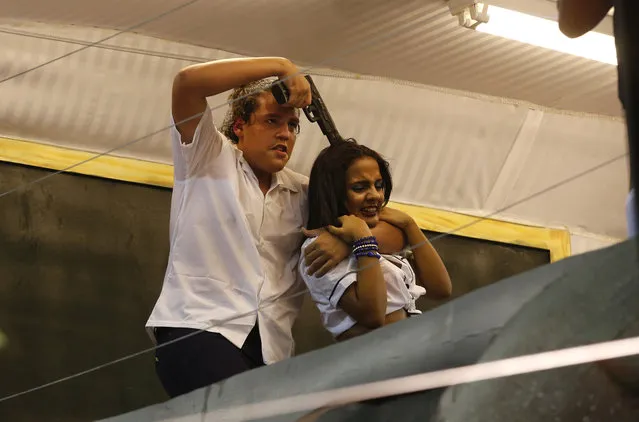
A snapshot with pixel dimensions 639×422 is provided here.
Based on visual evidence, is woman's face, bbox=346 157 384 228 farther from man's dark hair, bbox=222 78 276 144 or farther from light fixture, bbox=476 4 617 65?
light fixture, bbox=476 4 617 65

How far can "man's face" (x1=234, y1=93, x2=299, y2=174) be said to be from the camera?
1188 millimetres

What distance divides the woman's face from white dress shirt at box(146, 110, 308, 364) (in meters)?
0.06

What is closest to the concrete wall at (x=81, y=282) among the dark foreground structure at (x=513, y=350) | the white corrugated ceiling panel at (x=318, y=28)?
the white corrugated ceiling panel at (x=318, y=28)

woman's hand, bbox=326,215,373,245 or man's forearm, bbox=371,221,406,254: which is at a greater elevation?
woman's hand, bbox=326,215,373,245

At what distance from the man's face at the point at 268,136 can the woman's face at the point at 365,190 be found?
0.26ft

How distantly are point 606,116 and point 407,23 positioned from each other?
38.5 inches

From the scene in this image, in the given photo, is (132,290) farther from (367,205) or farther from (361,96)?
(367,205)

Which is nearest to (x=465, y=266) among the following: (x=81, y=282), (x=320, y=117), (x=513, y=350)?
(x=320, y=117)

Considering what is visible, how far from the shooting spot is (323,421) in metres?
0.75

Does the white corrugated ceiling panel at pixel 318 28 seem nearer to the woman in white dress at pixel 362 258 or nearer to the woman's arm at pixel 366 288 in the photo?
the woman in white dress at pixel 362 258

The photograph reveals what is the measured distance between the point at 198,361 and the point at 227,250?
13 cm

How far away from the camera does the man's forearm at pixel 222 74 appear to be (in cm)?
109

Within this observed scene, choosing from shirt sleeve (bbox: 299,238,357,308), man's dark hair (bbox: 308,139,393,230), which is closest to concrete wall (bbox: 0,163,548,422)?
man's dark hair (bbox: 308,139,393,230)

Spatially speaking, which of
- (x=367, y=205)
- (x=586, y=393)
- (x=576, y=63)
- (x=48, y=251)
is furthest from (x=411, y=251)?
(x=48, y=251)
